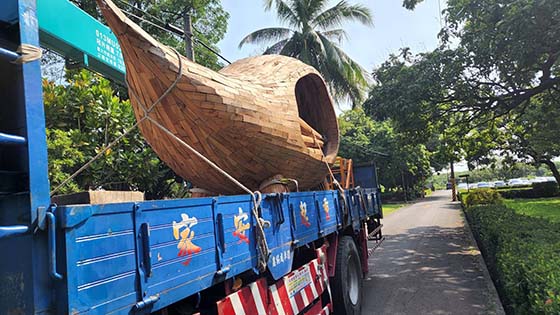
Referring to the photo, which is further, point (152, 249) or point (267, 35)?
point (267, 35)

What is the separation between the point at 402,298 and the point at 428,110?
24.8 feet

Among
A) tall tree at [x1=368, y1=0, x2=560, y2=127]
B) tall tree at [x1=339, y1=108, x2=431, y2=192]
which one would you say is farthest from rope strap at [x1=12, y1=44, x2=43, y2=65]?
tall tree at [x1=339, y1=108, x2=431, y2=192]

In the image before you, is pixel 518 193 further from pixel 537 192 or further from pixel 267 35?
pixel 267 35

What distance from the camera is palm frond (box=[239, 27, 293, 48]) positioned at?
17.4 meters

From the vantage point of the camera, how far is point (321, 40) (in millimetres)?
17172

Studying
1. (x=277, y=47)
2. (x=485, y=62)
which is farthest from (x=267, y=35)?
(x=485, y=62)

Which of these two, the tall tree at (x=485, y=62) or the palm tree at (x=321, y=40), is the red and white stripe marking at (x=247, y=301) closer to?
the tall tree at (x=485, y=62)

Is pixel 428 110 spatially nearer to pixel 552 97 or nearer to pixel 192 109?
pixel 552 97

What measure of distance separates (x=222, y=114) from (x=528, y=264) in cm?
350

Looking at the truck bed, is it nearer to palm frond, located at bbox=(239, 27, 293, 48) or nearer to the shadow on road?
the shadow on road

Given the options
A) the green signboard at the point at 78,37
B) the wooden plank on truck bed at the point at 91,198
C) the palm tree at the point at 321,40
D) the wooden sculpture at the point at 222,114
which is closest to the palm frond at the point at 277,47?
the palm tree at the point at 321,40

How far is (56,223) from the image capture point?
4.83 feet

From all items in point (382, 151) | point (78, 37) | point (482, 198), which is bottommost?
point (482, 198)

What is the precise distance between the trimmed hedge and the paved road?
47cm
